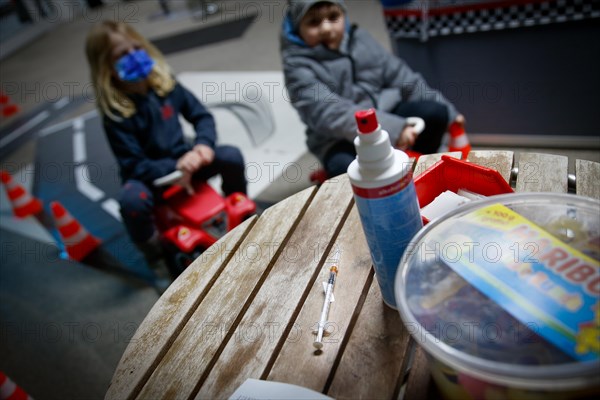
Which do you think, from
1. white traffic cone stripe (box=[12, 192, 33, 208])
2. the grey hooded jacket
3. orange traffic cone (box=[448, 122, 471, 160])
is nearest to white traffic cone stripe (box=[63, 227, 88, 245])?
white traffic cone stripe (box=[12, 192, 33, 208])

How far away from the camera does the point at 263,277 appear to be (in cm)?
91

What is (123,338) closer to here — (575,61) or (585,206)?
(585,206)

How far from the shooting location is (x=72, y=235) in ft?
6.96

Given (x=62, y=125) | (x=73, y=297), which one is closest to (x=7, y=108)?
(x=62, y=125)

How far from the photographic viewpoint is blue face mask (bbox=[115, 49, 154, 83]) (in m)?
1.64

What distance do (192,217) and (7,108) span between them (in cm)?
351

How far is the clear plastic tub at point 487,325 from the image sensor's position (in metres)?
0.48

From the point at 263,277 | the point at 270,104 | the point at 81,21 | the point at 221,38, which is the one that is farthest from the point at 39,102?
the point at 263,277

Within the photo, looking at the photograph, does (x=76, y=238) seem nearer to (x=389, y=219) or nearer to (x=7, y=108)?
(x=389, y=219)

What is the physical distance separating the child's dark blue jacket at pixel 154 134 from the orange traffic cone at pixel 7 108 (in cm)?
314

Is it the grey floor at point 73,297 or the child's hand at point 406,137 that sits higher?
the child's hand at point 406,137

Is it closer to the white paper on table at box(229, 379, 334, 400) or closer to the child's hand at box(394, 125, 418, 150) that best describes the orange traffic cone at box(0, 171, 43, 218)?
the child's hand at box(394, 125, 418, 150)

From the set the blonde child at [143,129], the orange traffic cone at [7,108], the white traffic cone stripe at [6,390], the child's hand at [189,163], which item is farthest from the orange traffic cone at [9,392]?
the orange traffic cone at [7,108]

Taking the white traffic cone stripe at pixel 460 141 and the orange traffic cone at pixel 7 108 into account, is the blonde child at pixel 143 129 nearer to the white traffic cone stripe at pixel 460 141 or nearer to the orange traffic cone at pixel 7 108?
the white traffic cone stripe at pixel 460 141
